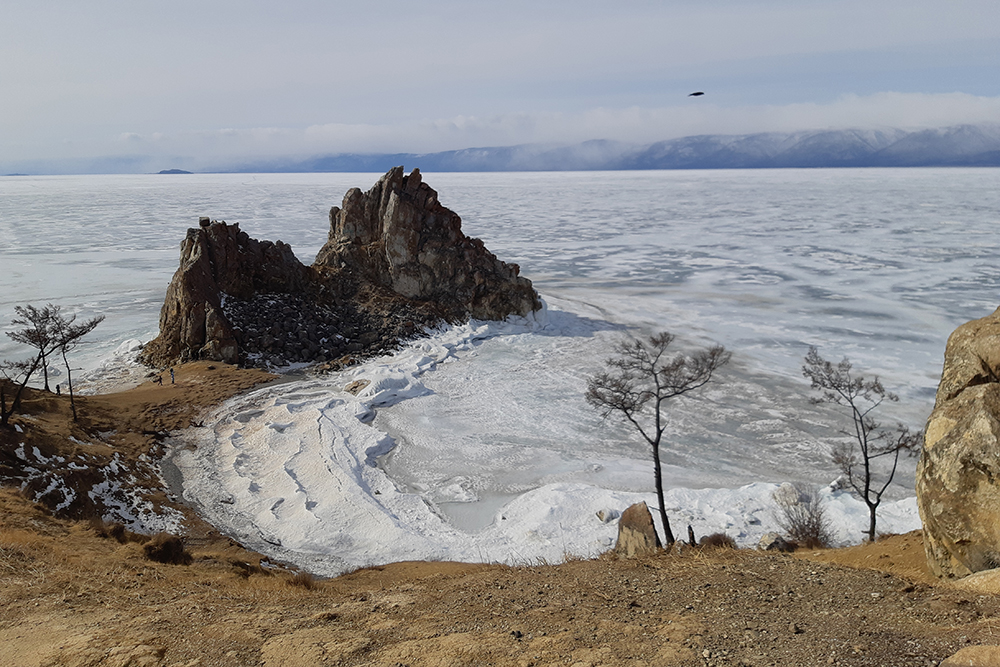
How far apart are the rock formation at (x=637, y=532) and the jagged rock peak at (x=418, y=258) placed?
22.4m

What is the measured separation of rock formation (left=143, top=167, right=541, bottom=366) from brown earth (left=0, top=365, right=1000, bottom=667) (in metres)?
18.2

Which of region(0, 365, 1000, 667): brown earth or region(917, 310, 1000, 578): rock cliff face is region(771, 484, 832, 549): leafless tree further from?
region(917, 310, 1000, 578): rock cliff face

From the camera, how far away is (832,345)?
29.0 meters

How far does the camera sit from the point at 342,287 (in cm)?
3341

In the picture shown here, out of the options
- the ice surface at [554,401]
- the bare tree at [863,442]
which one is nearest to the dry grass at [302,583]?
the ice surface at [554,401]

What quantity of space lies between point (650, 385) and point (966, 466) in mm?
18243

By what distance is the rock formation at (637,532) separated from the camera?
37.0ft

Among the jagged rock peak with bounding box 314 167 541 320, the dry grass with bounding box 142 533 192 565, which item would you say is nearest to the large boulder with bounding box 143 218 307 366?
the jagged rock peak with bounding box 314 167 541 320

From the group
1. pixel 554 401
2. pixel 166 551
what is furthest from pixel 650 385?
pixel 166 551

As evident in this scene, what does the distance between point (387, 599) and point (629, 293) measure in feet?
116

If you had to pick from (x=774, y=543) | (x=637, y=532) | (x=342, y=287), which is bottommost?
(x=774, y=543)

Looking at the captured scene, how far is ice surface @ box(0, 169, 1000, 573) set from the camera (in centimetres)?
1552

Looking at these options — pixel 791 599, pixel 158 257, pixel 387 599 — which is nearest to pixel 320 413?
pixel 387 599

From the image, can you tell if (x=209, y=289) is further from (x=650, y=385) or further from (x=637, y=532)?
(x=637, y=532)
